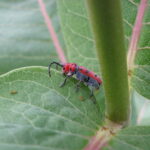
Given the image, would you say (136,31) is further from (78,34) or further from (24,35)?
(24,35)

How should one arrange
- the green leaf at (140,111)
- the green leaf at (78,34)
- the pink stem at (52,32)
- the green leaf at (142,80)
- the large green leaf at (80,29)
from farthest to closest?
the green leaf at (140,111) → the pink stem at (52,32) → the green leaf at (78,34) → the large green leaf at (80,29) → the green leaf at (142,80)

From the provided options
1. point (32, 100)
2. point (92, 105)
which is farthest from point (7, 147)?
point (92, 105)

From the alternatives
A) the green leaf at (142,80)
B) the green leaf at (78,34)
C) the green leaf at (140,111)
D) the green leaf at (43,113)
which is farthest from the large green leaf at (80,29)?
the green leaf at (140,111)

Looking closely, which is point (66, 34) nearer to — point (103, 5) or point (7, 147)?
point (7, 147)

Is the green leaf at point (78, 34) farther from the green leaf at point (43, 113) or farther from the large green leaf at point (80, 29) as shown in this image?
the green leaf at point (43, 113)

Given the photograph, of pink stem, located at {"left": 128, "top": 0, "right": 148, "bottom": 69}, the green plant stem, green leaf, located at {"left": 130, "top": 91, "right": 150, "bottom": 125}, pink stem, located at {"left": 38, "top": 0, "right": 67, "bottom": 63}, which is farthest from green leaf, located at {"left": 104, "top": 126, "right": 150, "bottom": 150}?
green leaf, located at {"left": 130, "top": 91, "right": 150, "bottom": 125}

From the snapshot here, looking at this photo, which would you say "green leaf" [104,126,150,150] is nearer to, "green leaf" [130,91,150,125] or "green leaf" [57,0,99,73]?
"green leaf" [57,0,99,73]

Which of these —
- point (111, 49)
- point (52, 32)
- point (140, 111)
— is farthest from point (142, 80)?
point (140, 111)
